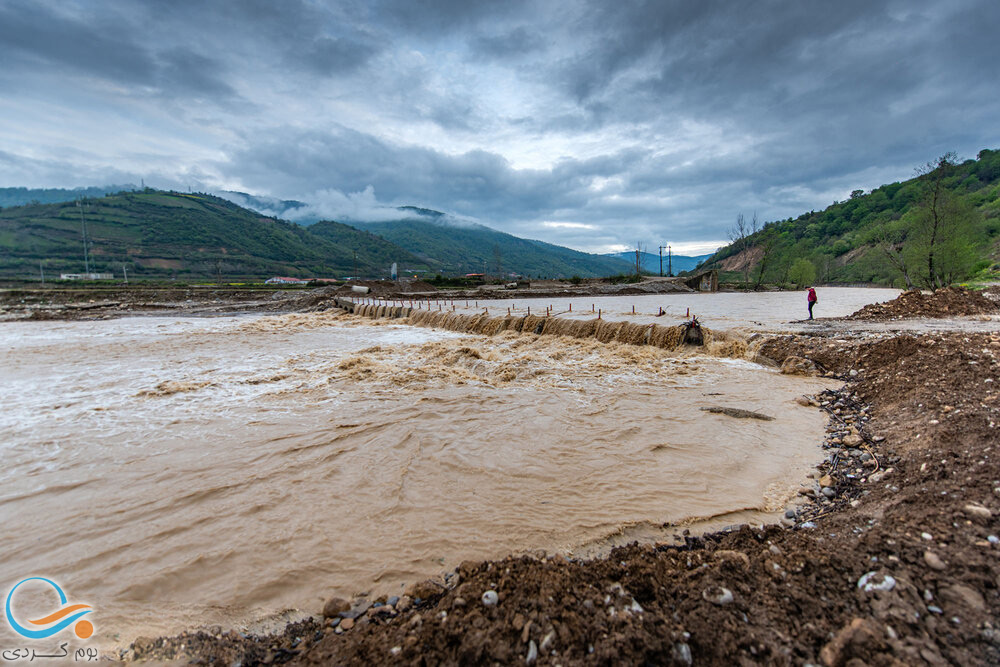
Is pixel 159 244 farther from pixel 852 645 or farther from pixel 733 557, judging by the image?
pixel 852 645

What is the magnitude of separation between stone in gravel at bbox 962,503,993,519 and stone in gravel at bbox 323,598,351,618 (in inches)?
198

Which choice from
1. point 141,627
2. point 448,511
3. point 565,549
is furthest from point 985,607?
point 141,627

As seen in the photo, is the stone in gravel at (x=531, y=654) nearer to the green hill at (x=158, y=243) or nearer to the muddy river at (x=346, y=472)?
the muddy river at (x=346, y=472)

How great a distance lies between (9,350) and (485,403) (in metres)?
24.4

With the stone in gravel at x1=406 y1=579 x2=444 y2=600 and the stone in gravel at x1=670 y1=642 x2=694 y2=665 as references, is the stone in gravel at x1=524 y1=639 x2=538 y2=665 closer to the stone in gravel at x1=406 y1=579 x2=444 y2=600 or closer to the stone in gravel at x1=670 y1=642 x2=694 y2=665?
the stone in gravel at x1=670 y1=642 x2=694 y2=665

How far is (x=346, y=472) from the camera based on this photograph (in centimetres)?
599

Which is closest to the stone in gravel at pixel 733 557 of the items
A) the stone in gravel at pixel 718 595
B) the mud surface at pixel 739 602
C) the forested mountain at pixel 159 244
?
the mud surface at pixel 739 602

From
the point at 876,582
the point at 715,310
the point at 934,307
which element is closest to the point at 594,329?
the point at 715,310

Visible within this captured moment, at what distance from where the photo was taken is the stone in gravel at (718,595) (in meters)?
2.69

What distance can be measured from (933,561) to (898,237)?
63.4 meters

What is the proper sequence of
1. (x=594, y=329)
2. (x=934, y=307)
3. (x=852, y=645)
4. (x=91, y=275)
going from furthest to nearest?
(x=91, y=275) < (x=594, y=329) < (x=934, y=307) < (x=852, y=645)

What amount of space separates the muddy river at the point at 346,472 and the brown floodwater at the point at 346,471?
29 millimetres

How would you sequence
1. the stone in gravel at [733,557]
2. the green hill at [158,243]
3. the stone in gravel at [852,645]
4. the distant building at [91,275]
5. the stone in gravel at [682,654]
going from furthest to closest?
1. the green hill at [158,243]
2. the distant building at [91,275]
3. the stone in gravel at [733,557]
4. the stone in gravel at [682,654]
5. the stone in gravel at [852,645]

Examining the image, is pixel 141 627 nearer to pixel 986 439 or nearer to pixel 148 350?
pixel 986 439
